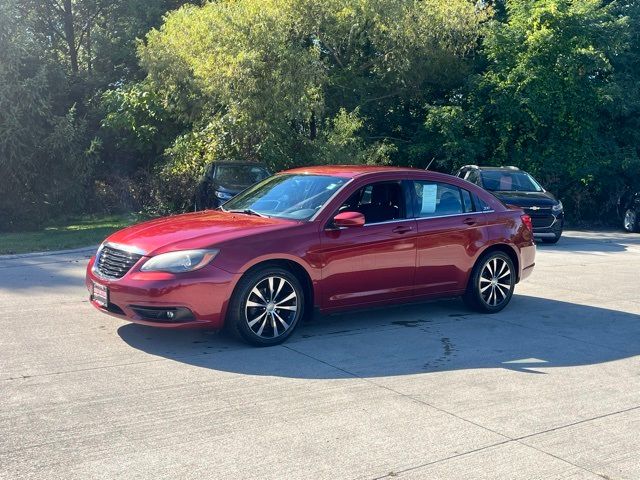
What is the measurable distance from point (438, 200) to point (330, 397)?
3.50 metres

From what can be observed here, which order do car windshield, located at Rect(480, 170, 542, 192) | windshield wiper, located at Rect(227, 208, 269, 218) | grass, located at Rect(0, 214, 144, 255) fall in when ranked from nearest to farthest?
windshield wiper, located at Rect(227, 208, 269, 218) < grass, located at Rect(0, 214, 144, 255) < car windshield, located at Rect(480, 170, 542, 192)

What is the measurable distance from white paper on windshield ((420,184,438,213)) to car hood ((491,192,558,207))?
360 inches

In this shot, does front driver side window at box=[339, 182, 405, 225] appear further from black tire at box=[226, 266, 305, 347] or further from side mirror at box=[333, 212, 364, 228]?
black tire at box=[226, 266, 305, 347]

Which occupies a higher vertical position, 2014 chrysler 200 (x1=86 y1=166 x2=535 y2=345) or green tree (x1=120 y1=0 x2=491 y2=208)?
green tree (x1=120 y1=0 x2=491 y2=208)

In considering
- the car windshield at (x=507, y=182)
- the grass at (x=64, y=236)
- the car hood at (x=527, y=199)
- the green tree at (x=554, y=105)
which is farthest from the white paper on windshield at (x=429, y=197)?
the green tree at (x=554, y=105)

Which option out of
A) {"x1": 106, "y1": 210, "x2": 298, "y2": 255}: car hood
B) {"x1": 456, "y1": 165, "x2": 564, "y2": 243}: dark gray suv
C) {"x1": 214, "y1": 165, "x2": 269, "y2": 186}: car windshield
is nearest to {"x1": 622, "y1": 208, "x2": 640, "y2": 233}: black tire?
{"x1": 456, "y1": 165, "x2": 564, "y2": 243}: dark gray suv

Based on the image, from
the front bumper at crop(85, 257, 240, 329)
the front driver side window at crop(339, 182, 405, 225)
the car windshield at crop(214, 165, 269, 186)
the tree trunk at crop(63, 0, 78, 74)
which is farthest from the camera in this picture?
the tree trunk at crop(63, 0, 78, 74)

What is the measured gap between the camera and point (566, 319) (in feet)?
30.1

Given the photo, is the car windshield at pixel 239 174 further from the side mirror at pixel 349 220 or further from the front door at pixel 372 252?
the side mirror at pixel 349 220

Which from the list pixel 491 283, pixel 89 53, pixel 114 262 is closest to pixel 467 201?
pixel 491 283

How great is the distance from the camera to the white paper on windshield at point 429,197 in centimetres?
866

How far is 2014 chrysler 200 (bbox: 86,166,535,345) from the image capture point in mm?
6977

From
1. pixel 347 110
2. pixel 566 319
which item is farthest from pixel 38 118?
pixel 566 319

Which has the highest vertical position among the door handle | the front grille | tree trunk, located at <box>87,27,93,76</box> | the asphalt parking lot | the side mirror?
tree trunk, located at <box>87,27,93,76</box>
